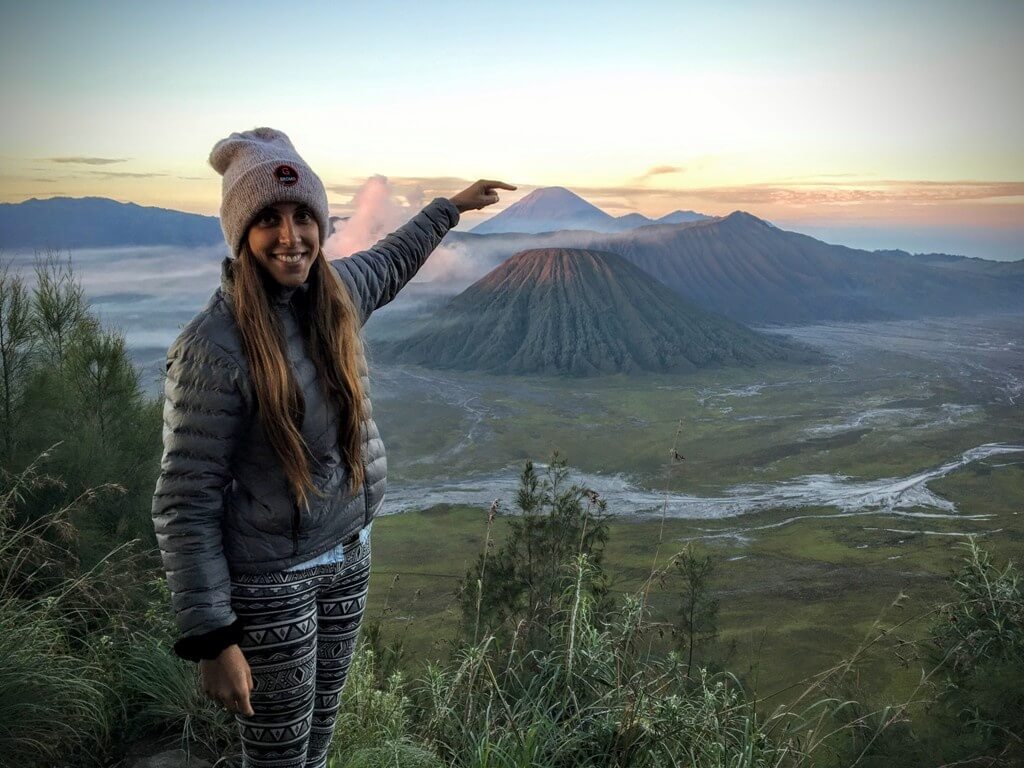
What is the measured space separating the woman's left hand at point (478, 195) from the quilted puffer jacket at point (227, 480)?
2.27 feet

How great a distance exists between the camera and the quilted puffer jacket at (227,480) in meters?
1.26

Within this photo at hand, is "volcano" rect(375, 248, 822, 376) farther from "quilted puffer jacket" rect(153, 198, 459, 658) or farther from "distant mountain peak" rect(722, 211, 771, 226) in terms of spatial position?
"quilted puffer jacket" rect(153, 198, 459, 658)

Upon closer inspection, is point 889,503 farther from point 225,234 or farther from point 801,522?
point 225,234

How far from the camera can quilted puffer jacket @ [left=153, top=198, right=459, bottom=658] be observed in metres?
1.26

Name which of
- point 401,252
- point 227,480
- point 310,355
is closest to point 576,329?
point 401,252

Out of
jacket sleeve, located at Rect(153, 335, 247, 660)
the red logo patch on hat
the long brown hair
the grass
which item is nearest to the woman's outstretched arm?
the long brown hair

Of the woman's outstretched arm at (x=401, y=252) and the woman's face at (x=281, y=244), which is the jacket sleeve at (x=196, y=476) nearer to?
the woman's face at (x=281, y=244)

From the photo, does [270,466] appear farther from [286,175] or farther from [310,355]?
[286,175]

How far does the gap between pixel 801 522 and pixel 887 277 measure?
405 ft

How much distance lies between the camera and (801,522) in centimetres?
3969

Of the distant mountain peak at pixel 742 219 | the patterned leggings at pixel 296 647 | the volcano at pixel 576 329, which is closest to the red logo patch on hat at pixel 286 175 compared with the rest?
the patterned leggings at pixel 296 647

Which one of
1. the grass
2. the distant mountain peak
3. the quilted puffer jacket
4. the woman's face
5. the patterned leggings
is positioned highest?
the distant mountain peak

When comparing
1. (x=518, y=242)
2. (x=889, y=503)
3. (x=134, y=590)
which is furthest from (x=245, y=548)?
(x=518, y=242)

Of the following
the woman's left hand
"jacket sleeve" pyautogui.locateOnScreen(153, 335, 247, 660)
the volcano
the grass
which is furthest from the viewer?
the volcano
